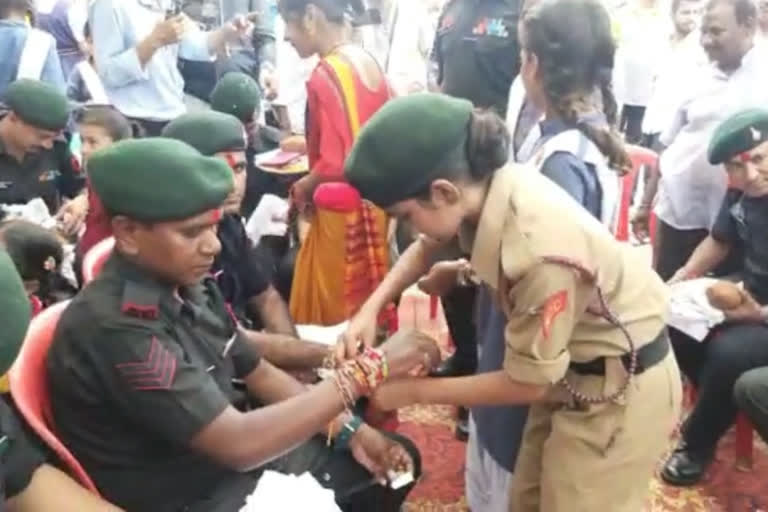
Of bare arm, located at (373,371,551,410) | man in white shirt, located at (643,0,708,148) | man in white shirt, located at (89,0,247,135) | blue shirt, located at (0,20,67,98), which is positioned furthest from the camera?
man in white shirt, located at (89,0,247,135)

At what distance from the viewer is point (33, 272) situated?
2352mm

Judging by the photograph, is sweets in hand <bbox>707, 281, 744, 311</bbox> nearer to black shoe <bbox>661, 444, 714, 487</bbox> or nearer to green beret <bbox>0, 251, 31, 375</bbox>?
black shoe <bbox>661, 444, 714, 487</bbox>

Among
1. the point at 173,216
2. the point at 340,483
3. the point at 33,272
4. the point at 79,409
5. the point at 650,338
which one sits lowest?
the point at 340,483

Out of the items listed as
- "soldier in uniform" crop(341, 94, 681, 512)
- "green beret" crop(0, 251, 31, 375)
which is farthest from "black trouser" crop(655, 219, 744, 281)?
"green beret" crop(0, 251, 31, 375)

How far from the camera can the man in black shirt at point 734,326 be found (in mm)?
2617

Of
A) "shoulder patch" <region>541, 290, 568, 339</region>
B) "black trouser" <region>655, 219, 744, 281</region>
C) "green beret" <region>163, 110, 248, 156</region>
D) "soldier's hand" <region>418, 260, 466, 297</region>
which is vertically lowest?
"black trouser" <region>655, 219, 744, 281</region>

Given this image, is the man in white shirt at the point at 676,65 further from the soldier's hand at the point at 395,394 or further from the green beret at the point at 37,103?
the green beret at the point at 37,103

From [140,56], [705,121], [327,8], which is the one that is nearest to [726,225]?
[705,121]

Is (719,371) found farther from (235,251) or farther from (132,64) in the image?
(132,64)

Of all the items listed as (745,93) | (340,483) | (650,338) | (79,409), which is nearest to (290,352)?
(340,483)

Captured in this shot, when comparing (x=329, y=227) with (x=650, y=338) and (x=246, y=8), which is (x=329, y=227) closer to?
(x=650, y=338)

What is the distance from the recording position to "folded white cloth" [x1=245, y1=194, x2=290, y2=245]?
3.27m

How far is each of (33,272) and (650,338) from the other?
1.62m

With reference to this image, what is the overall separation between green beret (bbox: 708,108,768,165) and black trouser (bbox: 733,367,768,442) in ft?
2.17
